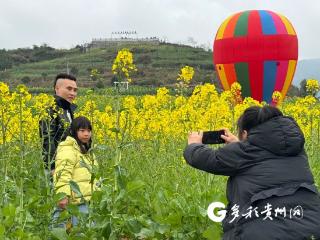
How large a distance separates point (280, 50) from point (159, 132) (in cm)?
1233

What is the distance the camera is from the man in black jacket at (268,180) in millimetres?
2990

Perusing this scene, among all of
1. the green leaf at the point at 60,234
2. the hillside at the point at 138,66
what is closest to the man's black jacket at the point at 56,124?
the green leaf at the point at 60,234

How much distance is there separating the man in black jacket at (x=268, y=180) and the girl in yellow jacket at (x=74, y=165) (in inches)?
47.6

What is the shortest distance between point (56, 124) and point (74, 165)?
656 millimetres

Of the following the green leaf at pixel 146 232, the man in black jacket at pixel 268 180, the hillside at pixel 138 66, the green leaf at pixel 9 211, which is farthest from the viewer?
the hillside at pixel 138 66

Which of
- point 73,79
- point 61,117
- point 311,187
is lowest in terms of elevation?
point 311,187

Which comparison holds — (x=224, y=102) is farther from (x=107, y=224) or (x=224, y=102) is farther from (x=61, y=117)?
(x=107, y=224)

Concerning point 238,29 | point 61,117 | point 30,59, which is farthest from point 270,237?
point 30,59

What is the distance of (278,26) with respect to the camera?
18000 millimetres

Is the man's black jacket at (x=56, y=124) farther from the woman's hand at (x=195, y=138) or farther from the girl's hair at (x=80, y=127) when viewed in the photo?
the woman's hand at (x=195, y=138)

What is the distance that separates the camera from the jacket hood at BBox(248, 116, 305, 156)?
10.0 ft

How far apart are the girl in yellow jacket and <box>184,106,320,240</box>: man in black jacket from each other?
121 cm

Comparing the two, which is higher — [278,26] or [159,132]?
[278,26]

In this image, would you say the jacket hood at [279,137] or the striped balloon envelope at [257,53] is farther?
the striped balloon envelope at [257,53]
